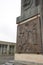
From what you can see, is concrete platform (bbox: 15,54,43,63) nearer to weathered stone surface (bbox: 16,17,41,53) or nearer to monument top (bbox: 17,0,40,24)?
weathered stone surface (bbox: 16,17,41,53)

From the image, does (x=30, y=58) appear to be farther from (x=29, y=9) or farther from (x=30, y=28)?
(x=29, y=9)

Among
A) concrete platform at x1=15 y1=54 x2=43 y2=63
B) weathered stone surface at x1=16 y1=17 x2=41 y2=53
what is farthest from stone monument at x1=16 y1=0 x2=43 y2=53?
concrete platform at x1=15 y1=54 x2=43 y2=63

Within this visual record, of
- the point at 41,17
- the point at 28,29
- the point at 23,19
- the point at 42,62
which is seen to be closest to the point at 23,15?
the point at 23,19

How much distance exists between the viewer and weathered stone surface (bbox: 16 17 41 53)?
3.94 metres

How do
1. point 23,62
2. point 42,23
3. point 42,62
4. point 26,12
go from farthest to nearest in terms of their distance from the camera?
1. point 26,12
2. point 23,62
3. point 42,23
4. point 42,62

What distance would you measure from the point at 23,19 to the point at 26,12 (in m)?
0.26

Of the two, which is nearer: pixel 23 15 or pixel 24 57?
→ pixel 24 57

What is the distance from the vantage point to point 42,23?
3.88 meters

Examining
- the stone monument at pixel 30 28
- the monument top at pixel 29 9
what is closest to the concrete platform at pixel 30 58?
the stone monument at pixel 30 28

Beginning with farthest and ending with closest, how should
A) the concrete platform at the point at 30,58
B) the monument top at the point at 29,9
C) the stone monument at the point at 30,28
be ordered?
1. the monument top at the point at 29,9
2. the stone monument at the point at 30,28
3. the concrete platform at the point at 30,58

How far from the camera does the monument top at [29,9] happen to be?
4.22 meters

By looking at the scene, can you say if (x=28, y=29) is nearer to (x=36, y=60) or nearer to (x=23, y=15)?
(x=23, y=15)

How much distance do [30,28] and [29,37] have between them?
0.28 meters

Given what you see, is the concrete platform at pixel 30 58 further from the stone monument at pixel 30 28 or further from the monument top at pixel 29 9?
the monument top at pixel 29 9
